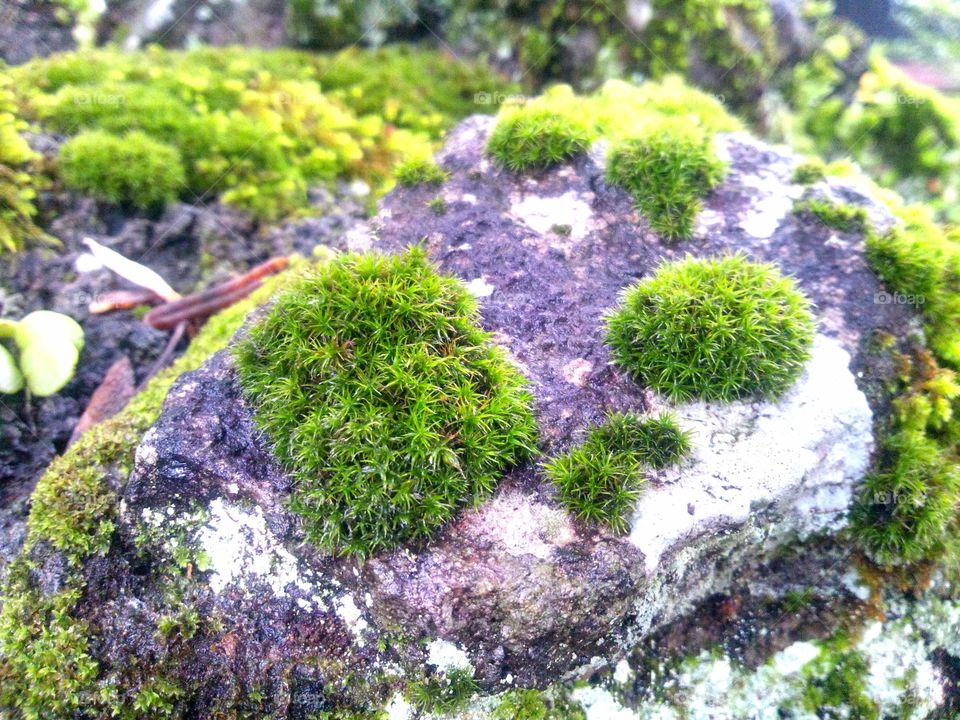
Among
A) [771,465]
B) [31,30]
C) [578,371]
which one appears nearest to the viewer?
[771,465]

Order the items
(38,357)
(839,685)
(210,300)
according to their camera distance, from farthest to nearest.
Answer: (210,300) < (38,357) < (839,685)

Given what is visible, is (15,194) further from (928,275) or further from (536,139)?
(928,275)

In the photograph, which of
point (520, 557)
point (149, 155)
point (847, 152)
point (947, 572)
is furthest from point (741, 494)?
point (847, 152)

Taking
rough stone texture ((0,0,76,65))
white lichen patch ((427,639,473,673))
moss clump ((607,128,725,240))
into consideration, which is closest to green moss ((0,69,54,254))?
rough stone texture ((0,0,76,65))

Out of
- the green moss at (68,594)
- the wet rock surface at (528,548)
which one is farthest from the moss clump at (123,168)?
the wet rock surface at (528,548)

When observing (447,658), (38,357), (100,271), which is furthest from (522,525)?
(100,271)

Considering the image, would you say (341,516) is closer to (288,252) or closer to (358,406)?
(358,406)

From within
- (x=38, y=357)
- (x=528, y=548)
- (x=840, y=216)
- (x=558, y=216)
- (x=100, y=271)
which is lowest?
(x=100, y=271)
